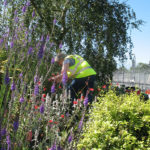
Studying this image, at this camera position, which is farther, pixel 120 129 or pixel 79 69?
pixel 79 69

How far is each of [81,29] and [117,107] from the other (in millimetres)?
7555

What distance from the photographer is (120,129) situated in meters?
2.51

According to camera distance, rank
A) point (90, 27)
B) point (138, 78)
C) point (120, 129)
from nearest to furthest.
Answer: point (120, 129) → point (90, 27) → point (138, 78)

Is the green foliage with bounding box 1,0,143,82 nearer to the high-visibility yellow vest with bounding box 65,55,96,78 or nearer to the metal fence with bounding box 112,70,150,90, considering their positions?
the high-visibility yellow vest with bounding box 65,55,96,78

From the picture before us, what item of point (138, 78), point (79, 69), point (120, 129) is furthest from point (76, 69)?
point (138, 78)

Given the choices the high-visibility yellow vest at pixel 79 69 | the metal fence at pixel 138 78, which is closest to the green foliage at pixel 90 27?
the high-visibility yellow vest at pixel 79 69

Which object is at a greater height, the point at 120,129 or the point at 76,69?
the point at 76,69

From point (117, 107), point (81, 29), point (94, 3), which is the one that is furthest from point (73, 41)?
point (117, 107)

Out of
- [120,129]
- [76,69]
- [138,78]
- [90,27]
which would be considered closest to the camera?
[120,129]

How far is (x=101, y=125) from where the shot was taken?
2635 millimetres

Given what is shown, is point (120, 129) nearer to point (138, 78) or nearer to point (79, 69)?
point (79, 69)

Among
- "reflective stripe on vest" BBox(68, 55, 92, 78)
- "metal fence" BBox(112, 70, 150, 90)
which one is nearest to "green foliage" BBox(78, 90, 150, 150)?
"reflective stripe on vest" BBox(68, 55, 92, 78)

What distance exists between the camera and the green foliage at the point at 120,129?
2.40 meters

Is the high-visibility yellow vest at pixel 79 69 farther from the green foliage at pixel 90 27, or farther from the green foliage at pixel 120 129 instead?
the green foliage at pixel 90 27
